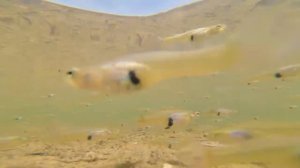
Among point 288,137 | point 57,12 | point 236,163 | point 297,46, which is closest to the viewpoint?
point 297,46

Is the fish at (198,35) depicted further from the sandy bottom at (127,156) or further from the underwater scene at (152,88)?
the sandy bottom at (127,156)

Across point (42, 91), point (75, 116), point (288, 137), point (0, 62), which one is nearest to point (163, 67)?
point (288, 137)

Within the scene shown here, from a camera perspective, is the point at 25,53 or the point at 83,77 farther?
the point at 25,53

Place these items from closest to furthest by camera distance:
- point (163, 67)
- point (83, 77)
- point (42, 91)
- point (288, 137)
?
point (83, 77), point (163, 67), point (288, 137), point (42, 91)

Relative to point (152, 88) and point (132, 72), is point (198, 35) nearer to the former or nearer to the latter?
point (132, 72)

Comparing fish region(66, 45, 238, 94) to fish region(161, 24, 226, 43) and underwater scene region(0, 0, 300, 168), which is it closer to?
underwater scene region(0, 0, 300, 168)

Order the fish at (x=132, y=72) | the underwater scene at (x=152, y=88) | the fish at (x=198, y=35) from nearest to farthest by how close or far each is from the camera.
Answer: the fish at (x=132, y=72), the underwater scene at (x=152, y=88), the fish at (x=198, y=35)

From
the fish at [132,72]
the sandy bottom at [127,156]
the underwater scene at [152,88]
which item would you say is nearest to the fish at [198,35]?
the underwater scene at [152,88]

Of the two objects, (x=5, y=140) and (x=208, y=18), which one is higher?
(x=208, y=18)

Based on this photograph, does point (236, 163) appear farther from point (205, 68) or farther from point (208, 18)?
point (208, 18)

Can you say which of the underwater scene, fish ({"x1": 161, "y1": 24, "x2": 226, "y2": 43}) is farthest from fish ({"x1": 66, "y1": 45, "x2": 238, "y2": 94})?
fish ({"x1": 161, "y1": 24, "x2": 226, "y2": 43})
